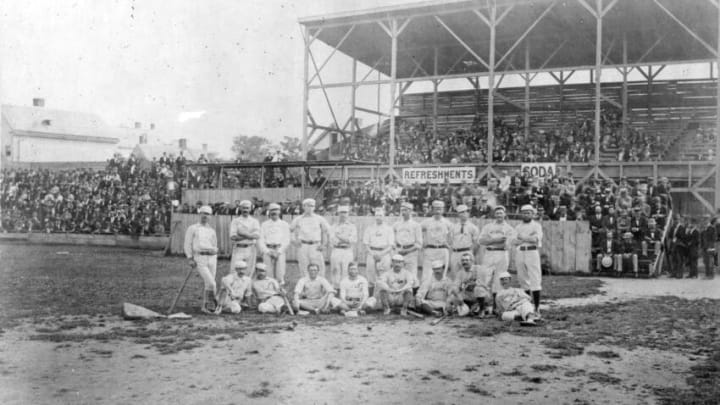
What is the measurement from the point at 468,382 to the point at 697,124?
23433 millimetres

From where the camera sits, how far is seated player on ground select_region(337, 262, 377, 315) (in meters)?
10.4

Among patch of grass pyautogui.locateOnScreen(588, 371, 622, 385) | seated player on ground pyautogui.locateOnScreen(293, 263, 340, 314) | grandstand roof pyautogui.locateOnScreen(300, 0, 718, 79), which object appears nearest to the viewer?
patch of grass pyautogui.locateOnScreen(588, 371, 622, 385)

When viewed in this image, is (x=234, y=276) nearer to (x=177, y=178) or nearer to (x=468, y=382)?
(x=468, y=382)

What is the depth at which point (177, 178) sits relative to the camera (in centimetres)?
2809

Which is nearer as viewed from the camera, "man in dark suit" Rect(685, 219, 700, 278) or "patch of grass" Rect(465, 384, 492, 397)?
"patch of grass" Rect(465, 384, 492, 397)

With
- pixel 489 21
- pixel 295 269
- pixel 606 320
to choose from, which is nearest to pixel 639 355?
pixel 606 320

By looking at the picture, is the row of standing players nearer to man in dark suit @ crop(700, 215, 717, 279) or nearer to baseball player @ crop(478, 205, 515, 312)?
baseball player @ crop(478, 205, 515, 312)

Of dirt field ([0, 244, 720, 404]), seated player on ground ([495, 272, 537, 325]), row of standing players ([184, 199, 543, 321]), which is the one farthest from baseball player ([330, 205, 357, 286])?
seated player on ground ([495, 272, 537, 325])

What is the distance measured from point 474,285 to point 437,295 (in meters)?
0.61

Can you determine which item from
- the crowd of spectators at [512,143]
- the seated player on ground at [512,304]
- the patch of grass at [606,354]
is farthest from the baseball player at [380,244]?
the crowd of spectators at [512,143]

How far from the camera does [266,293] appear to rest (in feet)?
34.6

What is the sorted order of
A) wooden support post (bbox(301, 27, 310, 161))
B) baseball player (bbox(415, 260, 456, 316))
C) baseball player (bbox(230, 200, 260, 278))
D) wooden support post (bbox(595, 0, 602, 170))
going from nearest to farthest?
baseball player (bbox(415, 260, 456, 316)) < baseball player (bbox(230, 200, 260, 278)) < wooden support post (bbox(595, 0, 602, 170)) < wooden support post (bbox(301, 27, 310, 161))

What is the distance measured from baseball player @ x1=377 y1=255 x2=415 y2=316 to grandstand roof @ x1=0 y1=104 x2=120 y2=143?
148 ft

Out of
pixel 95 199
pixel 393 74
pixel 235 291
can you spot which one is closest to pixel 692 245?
pixel 235 291
